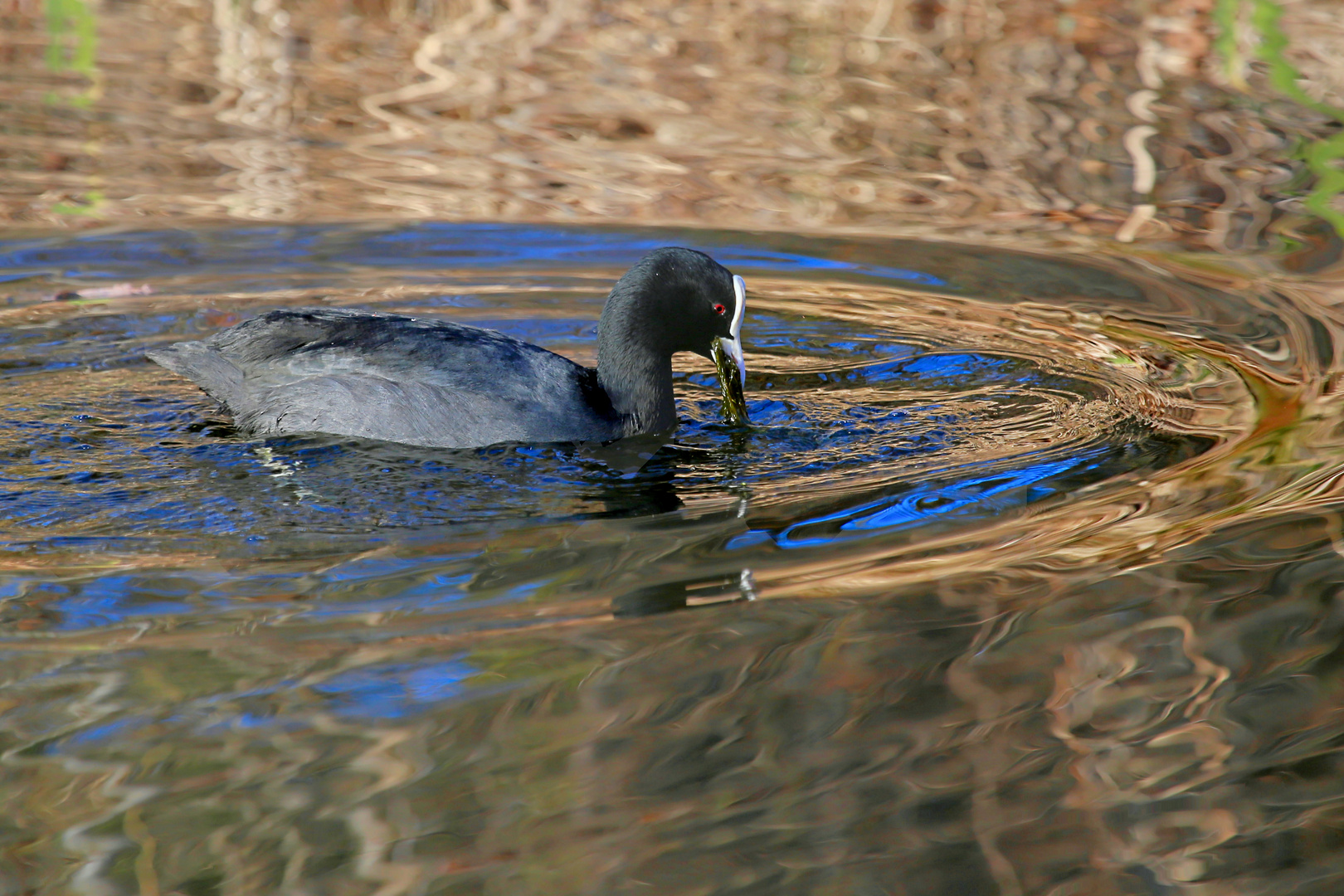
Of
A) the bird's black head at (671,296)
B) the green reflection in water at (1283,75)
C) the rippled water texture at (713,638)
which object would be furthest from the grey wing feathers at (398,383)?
the green reflection in water at (1283,75)

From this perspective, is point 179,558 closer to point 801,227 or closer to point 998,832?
point 998,832

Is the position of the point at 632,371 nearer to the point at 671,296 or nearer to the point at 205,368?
the point at 671,296

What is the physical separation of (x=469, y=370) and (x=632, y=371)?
591 mm

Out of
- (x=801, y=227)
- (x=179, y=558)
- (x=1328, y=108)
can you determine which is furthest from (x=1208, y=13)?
(x=179, y=558)

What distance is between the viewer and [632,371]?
4965 mm

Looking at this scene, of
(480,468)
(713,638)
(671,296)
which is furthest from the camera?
(671,296)

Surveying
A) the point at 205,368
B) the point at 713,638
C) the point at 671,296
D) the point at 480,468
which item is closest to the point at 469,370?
the point at 480,468

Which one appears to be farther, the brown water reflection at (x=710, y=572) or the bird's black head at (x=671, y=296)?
the bird's black head at (x=671, y=296)

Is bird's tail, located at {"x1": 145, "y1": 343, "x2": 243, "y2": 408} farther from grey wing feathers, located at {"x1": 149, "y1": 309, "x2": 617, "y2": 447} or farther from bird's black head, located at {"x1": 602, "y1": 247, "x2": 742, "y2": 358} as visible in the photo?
bird's black head, located at {"x1": 602, "y1": 247, "x2": 742, "y2": 358}

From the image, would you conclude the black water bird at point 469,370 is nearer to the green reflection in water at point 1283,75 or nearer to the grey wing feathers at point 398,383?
the grey wing feathers at point 398,383

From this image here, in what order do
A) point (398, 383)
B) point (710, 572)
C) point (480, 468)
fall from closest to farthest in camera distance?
point (710, 572) < point (480, 468) < point (398, 383)

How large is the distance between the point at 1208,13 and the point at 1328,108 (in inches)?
114

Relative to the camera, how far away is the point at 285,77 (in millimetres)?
9891

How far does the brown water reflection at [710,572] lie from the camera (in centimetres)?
257
